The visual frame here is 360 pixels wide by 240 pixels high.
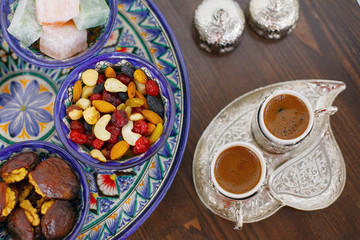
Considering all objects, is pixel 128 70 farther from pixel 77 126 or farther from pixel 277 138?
pixel 277 138

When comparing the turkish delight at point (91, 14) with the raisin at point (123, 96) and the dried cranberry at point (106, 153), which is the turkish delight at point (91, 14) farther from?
the dried cranberry at point (106, 153)

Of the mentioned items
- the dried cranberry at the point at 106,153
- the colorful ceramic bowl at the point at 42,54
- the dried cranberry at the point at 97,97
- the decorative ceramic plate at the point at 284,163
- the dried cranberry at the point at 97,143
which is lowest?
the decorative ceramic plate at the point at 284,163

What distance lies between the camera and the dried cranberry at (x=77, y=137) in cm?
72

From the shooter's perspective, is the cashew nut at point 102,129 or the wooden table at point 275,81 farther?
the wooden table at point 275,81

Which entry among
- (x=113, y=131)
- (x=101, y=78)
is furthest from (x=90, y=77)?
(x=113, y=131)

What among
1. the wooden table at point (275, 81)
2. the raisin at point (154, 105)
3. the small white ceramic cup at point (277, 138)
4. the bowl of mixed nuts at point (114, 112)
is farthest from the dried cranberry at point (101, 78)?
the small white ceramic cup at point (277, 138)

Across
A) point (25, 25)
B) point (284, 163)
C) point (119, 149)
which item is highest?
point (25, 25)

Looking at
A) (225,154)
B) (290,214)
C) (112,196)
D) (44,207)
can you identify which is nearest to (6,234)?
(44,207)

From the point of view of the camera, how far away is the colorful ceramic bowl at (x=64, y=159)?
74 centimetres

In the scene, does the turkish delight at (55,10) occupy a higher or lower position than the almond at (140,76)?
higher

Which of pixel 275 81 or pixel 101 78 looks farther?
pixel 275 81

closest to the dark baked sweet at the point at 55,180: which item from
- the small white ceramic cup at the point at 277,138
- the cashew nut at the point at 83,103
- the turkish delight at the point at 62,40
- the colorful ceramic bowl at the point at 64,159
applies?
the colorful ceramic bowl at the point at 64,159

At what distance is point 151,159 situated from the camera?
826mm

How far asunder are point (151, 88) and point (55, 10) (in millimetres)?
248
